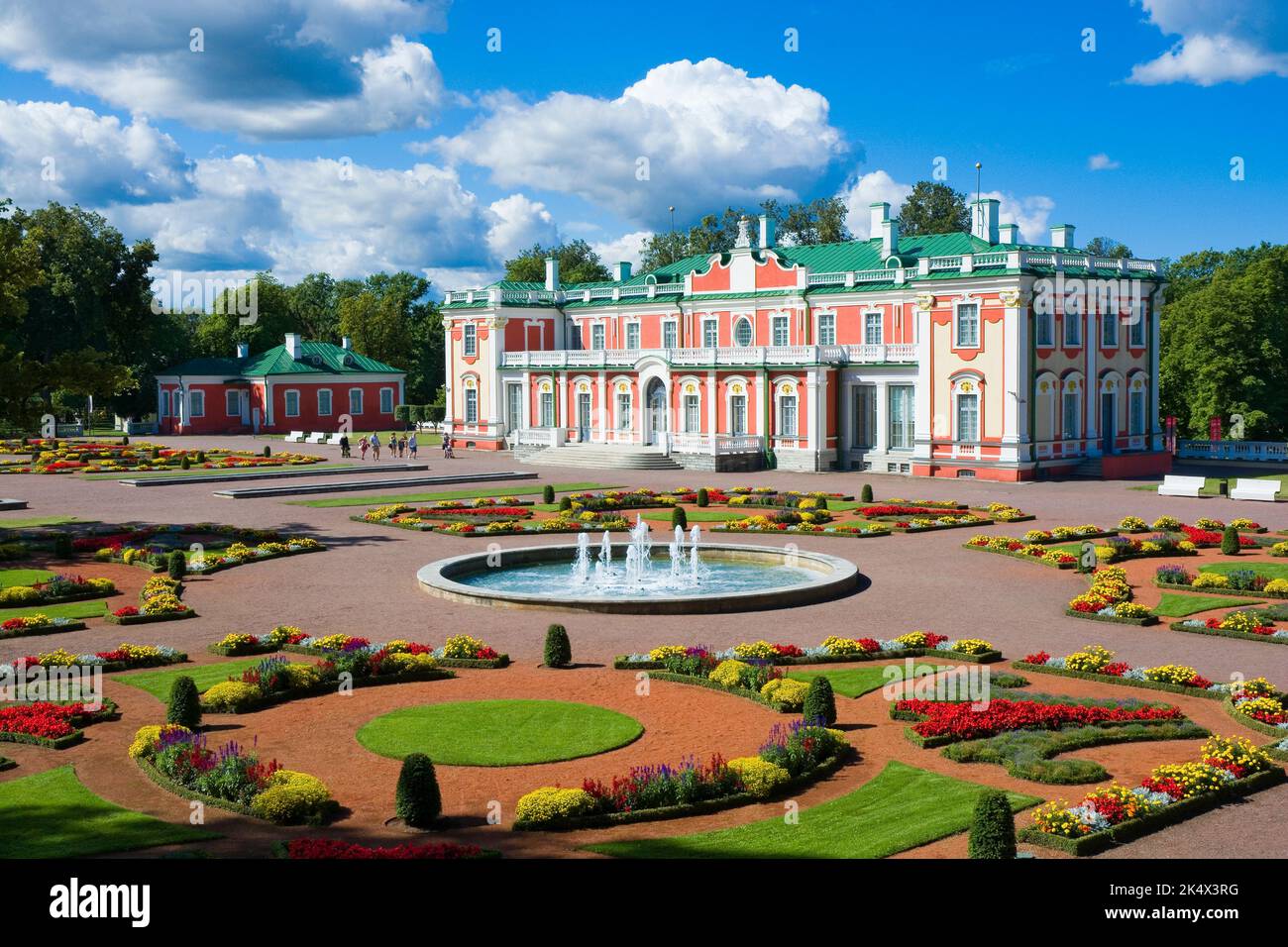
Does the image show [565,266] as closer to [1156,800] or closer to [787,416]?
[787,416]

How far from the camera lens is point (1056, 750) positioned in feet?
49.9

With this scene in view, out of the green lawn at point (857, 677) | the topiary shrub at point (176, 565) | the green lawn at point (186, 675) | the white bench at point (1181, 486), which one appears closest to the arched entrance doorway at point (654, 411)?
the white bench at point (1181, 486)

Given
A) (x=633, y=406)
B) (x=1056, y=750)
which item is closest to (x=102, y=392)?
(x=1056, y=750)

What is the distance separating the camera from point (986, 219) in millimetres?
60438

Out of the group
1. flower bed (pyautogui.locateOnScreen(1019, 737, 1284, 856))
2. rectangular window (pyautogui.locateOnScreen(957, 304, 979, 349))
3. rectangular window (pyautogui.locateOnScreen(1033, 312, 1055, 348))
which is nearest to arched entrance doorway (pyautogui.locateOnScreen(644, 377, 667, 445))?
rectangular window (pyautogui.locateOnScreen(957, 304, 979, 349))

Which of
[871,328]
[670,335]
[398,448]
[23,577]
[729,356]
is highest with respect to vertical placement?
[670,335]

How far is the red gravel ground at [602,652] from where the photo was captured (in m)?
13.2

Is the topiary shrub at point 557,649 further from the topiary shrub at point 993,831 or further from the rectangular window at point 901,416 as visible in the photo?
the rectangular window at point 901,416

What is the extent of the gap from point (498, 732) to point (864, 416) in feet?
142

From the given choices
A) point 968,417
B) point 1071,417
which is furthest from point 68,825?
point 1071,417

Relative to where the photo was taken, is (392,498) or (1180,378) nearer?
(392,498)

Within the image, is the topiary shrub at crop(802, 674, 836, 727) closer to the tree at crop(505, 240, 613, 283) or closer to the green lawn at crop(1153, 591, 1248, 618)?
the green lawn at crop(1153, 591, 1248, 618)
